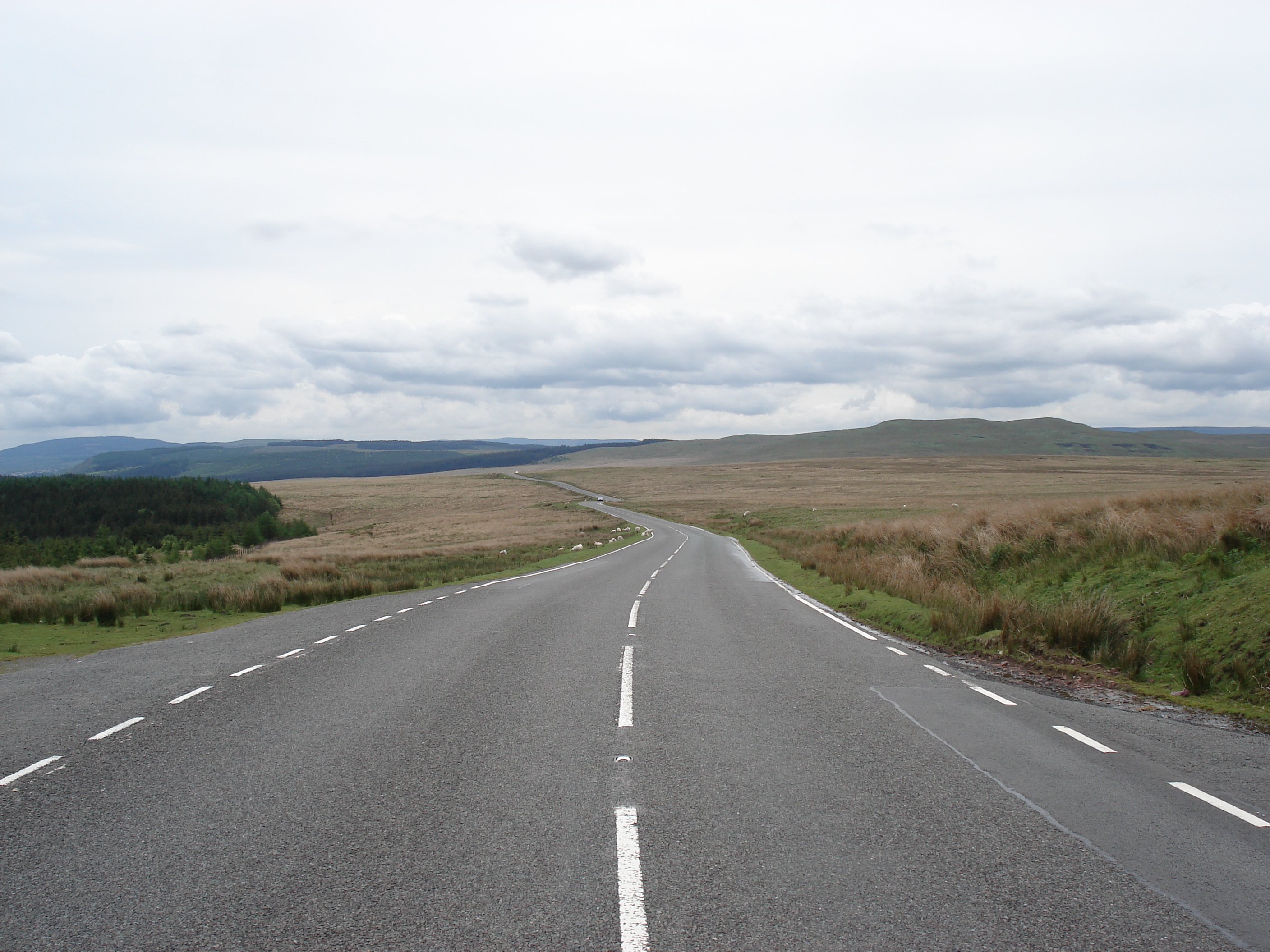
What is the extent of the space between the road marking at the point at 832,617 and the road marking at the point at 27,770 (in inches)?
444

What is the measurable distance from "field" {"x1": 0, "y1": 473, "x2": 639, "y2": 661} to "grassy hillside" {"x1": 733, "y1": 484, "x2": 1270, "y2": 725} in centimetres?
1482

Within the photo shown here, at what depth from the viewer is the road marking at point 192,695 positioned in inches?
340

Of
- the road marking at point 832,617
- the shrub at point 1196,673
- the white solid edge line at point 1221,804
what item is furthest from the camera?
the road marking at point 832,617

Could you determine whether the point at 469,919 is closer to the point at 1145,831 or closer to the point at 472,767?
the point at 472,767

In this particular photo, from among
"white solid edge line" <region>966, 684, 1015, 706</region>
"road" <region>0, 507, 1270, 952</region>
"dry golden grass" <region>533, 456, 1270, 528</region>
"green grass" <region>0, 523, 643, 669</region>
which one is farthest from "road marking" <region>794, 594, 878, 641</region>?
"green grass" <region>0, 523, 643, 669</region>

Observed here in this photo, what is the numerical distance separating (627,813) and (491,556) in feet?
116

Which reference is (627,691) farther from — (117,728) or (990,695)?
(117,728)

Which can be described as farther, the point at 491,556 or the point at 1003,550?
the point at 491,556

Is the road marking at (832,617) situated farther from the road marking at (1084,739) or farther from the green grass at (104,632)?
the green grass at (104,632)

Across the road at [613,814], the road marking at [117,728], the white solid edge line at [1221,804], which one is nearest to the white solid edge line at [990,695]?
the road at [613,814]

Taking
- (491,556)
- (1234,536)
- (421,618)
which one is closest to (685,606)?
(421,618)

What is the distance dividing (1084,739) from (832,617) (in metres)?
8.80

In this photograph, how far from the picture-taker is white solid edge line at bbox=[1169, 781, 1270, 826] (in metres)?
5.31

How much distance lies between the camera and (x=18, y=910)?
13.4ft
